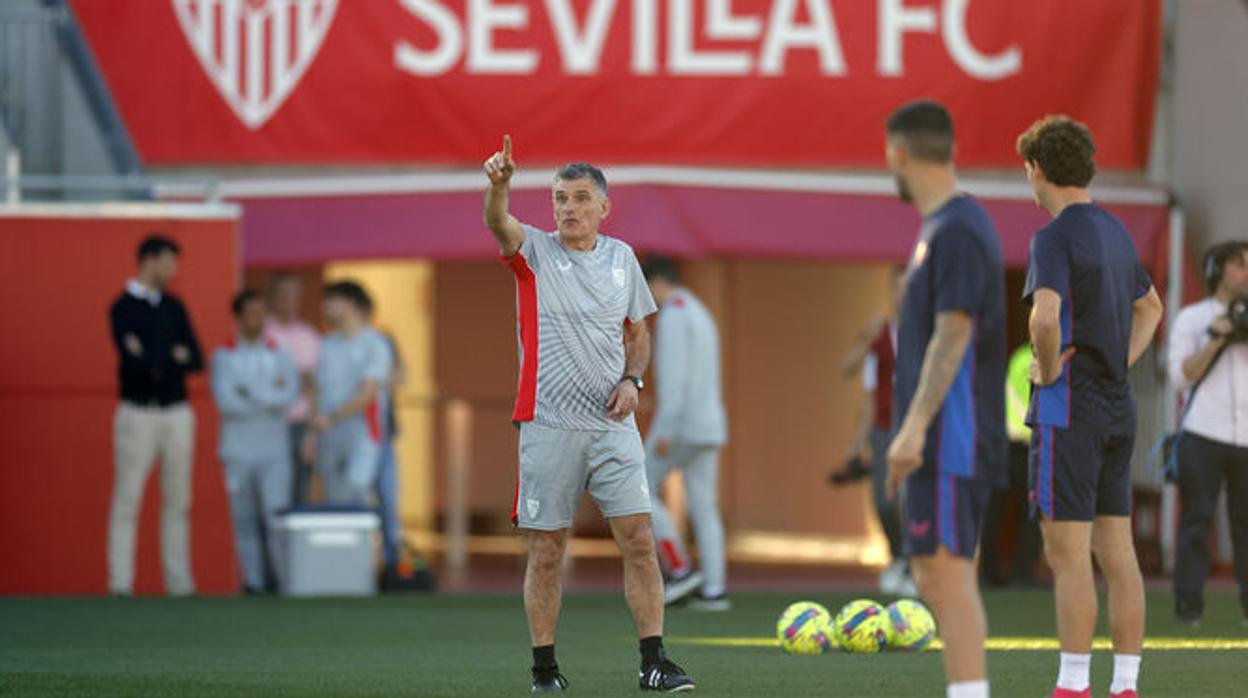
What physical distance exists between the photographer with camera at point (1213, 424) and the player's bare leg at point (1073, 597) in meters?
4.93

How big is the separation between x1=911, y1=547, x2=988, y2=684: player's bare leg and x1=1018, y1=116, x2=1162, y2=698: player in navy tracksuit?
1.20m

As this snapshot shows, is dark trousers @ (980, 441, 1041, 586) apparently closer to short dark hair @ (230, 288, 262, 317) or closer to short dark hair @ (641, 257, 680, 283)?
short dark hair @ (641, 257, 680, 283)

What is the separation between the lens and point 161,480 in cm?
1581

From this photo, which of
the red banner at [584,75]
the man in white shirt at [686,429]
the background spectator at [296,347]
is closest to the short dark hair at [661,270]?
the man in white shirt at [686,429]

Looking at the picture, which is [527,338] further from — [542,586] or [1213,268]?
[1213,268]

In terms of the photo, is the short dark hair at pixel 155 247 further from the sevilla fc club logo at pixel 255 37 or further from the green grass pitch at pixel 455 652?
the sevilla fc club logo at pixel 255 37

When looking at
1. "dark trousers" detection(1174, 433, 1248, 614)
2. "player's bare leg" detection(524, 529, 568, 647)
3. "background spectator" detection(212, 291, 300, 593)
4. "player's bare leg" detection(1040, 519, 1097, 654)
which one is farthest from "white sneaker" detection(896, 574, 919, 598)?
"player's bare leg" detection(1040, 519, 1097, 654)

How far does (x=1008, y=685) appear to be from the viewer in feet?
30.3

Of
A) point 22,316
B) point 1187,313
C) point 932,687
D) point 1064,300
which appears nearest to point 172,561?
point 22,316

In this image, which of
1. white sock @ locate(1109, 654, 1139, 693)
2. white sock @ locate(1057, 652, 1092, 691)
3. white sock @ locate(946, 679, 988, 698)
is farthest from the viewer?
white sock @ locate(1109, 654, 1139, 693)

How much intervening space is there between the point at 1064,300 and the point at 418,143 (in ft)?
35.4

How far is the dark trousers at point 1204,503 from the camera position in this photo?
41.6 feet

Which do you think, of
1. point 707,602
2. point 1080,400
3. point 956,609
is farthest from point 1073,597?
point 707,602

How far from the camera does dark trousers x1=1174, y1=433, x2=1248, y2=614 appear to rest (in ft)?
41.6
